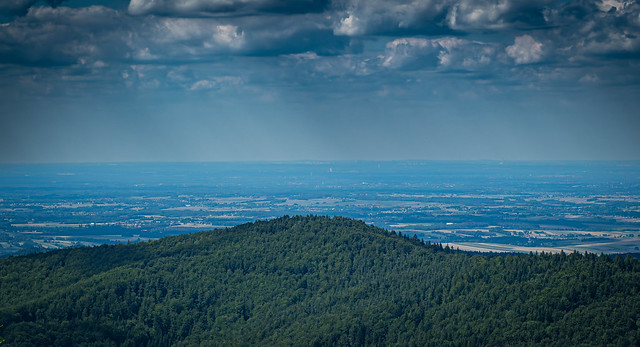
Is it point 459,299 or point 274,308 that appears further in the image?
point 274,308

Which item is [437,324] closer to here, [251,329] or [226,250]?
[251,329]

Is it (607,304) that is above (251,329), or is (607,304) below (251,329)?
above

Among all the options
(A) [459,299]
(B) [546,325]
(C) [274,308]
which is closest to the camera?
(B) [546,325]

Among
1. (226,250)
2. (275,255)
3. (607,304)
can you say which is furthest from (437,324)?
(226,250)

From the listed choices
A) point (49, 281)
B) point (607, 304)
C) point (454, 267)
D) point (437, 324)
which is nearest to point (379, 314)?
point (437, 324)

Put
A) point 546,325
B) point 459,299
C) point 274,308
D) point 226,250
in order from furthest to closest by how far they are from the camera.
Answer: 1. point 226,250
2. point 274,308
3. point 459,299
4. point 546,325

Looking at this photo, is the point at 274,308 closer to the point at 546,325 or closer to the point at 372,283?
the point at 372,283

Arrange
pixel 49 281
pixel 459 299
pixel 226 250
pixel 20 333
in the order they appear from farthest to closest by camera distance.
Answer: pixel 226 250 → pixel 49 281 → pixel 459 299 → pixel 20 333
